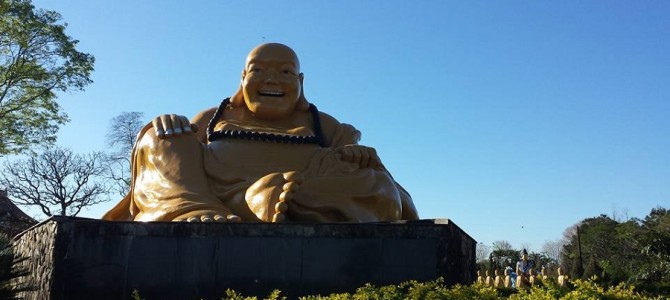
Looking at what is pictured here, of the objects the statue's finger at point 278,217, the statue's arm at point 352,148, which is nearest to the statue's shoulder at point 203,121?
the statue's arm at point 352,148

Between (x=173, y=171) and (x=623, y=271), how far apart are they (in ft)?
62.0

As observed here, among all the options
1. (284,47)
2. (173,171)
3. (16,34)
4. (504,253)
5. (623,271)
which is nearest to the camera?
(173,171)

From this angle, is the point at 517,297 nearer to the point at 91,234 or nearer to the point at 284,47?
the point at 91,234

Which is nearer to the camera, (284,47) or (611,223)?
(284,47)

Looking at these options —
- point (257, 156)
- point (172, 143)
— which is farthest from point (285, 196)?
point (172, 143)

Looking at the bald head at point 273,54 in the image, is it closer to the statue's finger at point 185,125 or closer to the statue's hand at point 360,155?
the statue's finger at point 185,125

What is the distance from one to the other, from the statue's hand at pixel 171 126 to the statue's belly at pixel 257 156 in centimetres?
28

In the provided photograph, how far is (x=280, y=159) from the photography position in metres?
6.48

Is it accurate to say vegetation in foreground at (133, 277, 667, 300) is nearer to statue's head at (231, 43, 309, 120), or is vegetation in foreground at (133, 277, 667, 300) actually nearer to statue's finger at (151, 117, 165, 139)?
statue's finger at (151, 117, 165, 139)

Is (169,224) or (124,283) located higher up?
(169,224)

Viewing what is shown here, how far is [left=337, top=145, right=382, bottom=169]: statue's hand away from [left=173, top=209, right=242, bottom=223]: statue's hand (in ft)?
4.04

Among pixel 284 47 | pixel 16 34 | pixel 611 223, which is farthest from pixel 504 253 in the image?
pixel 284 47

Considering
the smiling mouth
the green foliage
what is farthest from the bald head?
the green foliage

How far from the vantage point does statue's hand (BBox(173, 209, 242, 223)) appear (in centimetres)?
532
